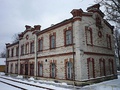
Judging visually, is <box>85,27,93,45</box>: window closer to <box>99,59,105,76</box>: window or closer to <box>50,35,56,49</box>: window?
<box>99,59,105,76</box>: window

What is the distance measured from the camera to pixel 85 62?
A: 16.5 meters

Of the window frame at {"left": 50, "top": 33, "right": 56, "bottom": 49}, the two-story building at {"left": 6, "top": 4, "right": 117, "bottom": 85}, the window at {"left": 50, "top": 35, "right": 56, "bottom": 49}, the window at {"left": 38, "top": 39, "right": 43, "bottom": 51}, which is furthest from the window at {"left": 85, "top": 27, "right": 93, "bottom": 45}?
the window at {"left": 38, "top": 39, "right": 43, "bottom": 51}

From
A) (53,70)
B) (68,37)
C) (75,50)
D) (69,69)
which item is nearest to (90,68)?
(69,69)

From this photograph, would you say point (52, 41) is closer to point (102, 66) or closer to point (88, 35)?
point (88, 35)

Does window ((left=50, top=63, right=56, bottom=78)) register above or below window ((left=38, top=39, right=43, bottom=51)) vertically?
below

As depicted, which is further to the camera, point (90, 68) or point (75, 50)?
point (90, 68)

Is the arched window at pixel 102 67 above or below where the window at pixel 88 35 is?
below

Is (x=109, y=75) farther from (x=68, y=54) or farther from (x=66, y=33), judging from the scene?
(x=66, y=33)

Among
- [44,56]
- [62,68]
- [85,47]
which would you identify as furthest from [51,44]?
[85,47]

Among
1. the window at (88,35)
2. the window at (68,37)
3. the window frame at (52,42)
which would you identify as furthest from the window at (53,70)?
the window at (88,35)

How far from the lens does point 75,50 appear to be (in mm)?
16516

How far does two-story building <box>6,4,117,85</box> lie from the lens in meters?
16.5

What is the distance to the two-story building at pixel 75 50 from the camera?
54.1 feet

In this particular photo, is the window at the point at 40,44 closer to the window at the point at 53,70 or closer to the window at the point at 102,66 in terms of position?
the window at the point at 53,70
